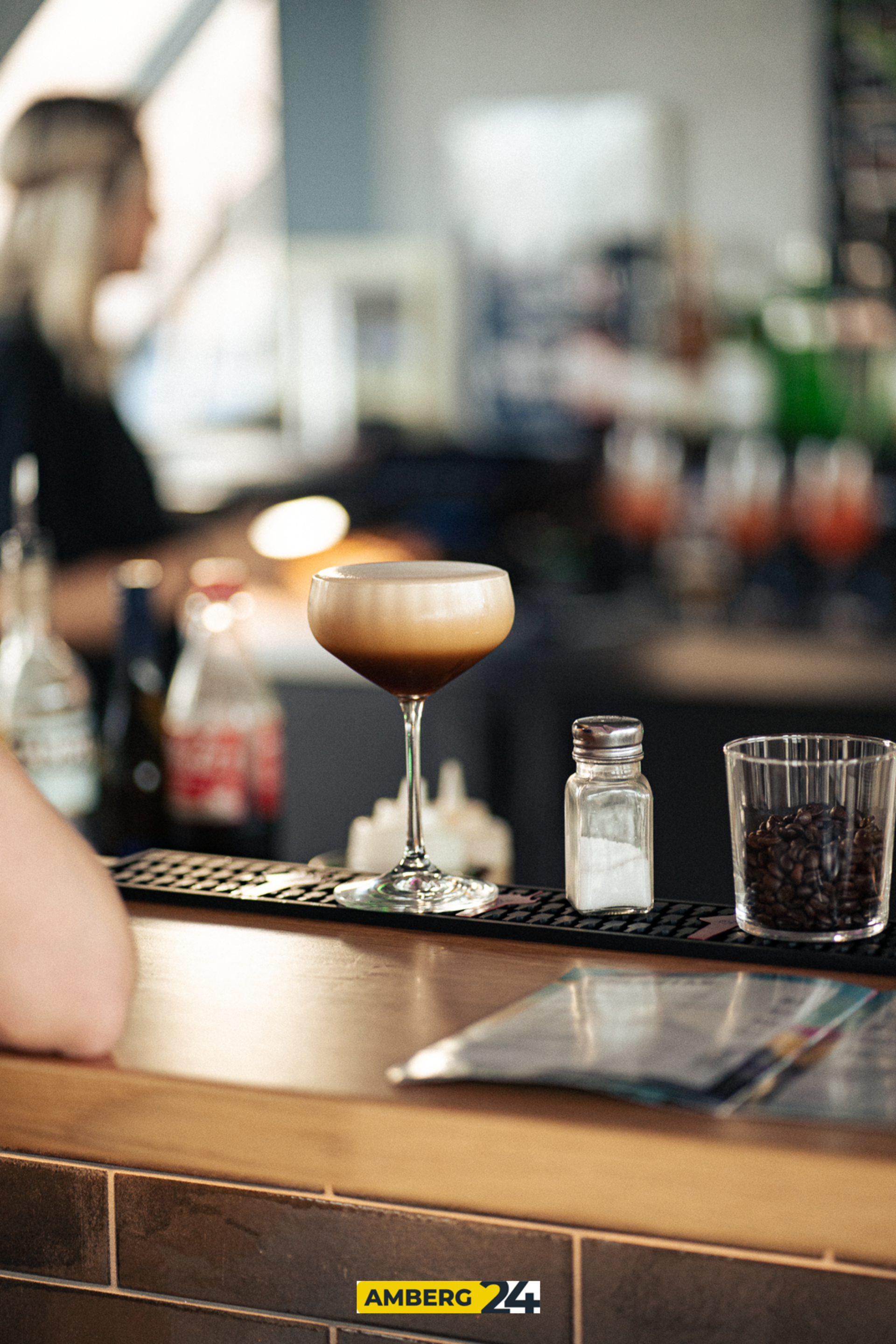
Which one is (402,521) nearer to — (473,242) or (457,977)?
(473,242)

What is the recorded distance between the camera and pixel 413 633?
3.02ft

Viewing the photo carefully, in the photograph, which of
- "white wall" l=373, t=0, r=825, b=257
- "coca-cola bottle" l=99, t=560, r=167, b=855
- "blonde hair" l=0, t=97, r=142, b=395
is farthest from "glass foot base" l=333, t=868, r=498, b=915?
"white wall" l=373, t=0, r=825, b=257

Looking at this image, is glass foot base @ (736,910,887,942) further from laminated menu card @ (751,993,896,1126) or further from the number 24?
the number 24

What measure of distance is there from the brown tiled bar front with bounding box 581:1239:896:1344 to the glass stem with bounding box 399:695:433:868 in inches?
12.6

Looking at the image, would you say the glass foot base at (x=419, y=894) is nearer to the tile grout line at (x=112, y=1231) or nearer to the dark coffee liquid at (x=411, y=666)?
the dark coffee liquid at (x=411, y=666)

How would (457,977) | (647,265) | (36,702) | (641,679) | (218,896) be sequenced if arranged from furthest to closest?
(647,265), (641,679), (36,702), (218,896), (457,977)

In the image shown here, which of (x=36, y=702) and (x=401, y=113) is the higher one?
(x=401, y=113)

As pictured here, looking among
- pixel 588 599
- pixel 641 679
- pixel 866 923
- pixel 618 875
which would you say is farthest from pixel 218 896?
pixel 588 599

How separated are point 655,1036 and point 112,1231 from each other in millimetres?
305

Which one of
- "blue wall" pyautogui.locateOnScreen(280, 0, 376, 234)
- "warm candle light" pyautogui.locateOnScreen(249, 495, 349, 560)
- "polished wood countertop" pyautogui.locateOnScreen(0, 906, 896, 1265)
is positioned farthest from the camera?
"blue wall" pyautogui.locateOnScreen(280, 0, 376, 234)

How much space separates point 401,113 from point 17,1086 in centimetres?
365

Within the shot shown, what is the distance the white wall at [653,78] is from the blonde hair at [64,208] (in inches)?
55.4

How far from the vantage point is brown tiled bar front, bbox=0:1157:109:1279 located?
0.83 meters

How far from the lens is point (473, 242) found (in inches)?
158
